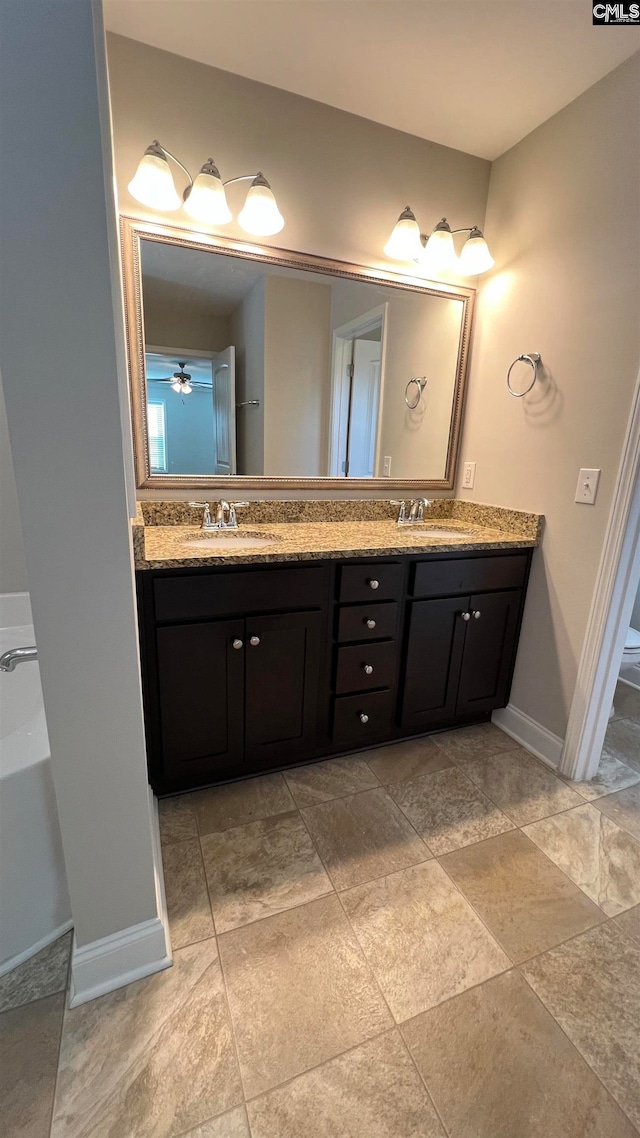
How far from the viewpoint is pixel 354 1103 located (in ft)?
2.93

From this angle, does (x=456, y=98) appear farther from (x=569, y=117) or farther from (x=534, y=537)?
(x=534, y=537)

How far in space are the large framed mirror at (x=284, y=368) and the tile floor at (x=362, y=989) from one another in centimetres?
129

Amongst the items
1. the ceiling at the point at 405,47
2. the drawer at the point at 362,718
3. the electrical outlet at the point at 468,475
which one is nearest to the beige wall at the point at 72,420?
the drawer at the point at 362,718

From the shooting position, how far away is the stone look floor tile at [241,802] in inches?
60.6

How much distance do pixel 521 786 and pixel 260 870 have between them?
1.02m

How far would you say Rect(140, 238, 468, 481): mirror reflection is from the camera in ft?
5.57

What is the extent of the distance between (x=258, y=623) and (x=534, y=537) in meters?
1.15

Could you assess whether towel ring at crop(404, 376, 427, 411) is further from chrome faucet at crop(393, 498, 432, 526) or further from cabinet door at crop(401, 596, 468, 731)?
cabinet door at crop(401, 596, 468, 731)

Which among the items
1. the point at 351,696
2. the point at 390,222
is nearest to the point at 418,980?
the point at 351,696

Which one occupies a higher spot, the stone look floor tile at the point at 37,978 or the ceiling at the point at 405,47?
the ceiling at the point at 405,47

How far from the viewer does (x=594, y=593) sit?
1667mm

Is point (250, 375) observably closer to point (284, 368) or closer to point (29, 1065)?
point (284, 368)

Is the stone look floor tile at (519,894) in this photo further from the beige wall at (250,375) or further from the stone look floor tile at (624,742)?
the beige wall at (250,375)

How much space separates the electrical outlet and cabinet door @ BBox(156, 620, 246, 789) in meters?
1.33
